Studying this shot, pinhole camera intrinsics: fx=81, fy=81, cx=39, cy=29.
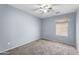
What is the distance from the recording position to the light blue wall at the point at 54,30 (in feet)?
5.81

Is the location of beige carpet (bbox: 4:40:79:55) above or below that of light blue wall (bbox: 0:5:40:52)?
below

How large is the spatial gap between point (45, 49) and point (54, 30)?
0.50 m

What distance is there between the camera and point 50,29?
6.42 ft

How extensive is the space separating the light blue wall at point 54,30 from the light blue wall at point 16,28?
0.17 m

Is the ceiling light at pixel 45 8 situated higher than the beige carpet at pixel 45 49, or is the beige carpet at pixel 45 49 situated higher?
the ceiling light at pixel 45 8

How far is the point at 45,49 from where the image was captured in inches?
72.7

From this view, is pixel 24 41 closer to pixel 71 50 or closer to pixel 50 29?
pixel 50 29

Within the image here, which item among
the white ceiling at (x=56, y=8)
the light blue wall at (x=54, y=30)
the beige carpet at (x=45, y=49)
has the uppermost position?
the white ceiling at (x=56, y=8)

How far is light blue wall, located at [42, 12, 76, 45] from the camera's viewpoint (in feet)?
5.81

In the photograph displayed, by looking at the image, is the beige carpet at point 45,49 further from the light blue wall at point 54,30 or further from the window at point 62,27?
the window at point 62,27

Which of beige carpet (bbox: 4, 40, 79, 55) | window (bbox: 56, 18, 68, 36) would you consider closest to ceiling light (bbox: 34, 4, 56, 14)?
window (bbox: 56, 18, 68, 36)

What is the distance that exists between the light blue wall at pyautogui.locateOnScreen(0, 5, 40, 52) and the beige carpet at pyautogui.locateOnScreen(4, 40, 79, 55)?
132 mm

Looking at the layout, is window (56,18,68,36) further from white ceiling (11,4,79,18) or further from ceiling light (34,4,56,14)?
ceiling light (34,4,56,14)

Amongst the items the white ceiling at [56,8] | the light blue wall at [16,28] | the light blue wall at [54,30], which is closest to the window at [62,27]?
the light blue wall at [54,30]
